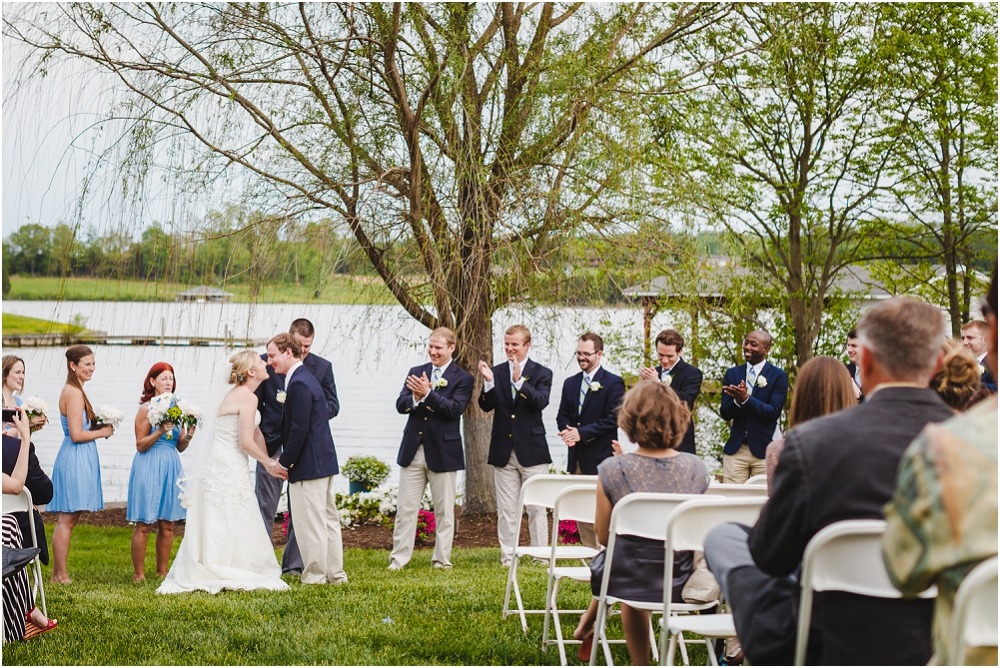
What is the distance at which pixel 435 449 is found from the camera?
7535 millimetres

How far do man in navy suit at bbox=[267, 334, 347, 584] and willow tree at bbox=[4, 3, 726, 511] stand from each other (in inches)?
52.4

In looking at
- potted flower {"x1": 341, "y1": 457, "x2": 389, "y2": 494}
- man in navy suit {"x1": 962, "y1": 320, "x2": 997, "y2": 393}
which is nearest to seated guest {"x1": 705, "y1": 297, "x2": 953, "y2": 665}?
man in navy suit {"x1": 962, "y1": 320, "x2": 997, "y2": 393}

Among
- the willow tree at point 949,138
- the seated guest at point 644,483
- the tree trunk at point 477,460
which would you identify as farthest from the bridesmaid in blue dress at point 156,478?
the willow tree at point 949,138

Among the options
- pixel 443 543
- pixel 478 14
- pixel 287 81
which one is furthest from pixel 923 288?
pixel 287 81

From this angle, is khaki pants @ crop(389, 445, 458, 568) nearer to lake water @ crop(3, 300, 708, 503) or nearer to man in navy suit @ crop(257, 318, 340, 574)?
man in navy suit @ crop(257, 318, 340, 574)

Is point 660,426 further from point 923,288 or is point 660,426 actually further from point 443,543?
point 923,288

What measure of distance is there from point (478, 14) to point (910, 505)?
7.56 m

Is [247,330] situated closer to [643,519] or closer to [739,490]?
[739,490]

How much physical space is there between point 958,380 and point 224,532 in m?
4.83

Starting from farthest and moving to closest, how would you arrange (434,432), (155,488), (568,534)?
(568,534) → (434,432) → (155,488)

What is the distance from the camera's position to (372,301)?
774cm

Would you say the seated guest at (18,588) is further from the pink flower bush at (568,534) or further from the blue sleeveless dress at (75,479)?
the pink flower bush at (568,534)

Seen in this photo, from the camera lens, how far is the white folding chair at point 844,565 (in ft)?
8.02

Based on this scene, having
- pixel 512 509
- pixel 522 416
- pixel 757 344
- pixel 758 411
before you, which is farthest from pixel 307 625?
pixel 757 344
